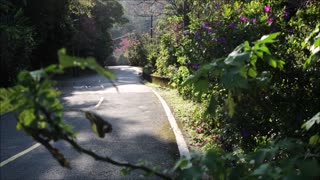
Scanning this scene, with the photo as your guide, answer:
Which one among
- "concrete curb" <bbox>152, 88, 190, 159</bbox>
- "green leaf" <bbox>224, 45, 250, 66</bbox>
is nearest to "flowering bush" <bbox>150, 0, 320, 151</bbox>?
"concrete curb" <bbox>152, 88, 190, 159</bbox>

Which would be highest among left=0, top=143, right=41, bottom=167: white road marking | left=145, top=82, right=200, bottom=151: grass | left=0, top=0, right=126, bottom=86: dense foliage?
left=0, top=0, right=126, bottom=86: dense foliage

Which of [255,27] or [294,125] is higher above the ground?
[255,27]

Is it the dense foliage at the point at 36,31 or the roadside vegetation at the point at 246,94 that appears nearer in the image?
the roadside vegetation at the point at 246,94

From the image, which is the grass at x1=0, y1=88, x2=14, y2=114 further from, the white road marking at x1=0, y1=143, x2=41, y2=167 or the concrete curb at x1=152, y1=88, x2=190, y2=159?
the white road marking at x1=0, y1=143, x2=41, y2=167

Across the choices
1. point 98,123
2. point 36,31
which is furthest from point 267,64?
point 36,31

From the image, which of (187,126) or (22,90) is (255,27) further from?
(187,126)

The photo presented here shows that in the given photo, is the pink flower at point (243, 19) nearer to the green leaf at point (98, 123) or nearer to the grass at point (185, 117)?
the grass at point (185, 117)

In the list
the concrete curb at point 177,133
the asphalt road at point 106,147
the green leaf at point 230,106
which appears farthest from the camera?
the concrete curb at point 177,133

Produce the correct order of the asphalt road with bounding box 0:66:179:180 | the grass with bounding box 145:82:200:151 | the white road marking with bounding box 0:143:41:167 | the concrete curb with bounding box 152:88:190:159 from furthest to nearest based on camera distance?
the grass with bounding box 145:82:200:151
the concrete curb with bounding box 152:88:190:159
the white road marking with bounding box 0:143:41:167
the asphalt road with bounding box 0:66:179:180

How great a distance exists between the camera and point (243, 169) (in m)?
1.58

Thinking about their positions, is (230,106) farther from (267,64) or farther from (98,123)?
(267,64)

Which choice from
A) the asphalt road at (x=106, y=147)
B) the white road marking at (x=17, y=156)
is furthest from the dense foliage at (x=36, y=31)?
the asphalt road at (x=106, y=147)

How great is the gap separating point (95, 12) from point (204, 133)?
45160 millimetres

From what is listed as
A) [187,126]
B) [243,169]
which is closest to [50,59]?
[187,126]
